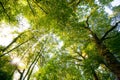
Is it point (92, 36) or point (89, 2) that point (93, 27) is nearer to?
point (92, 36)

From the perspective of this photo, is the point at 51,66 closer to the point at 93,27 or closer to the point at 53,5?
the point at 93,27

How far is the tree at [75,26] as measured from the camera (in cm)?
836

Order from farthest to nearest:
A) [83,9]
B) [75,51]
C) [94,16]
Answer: [75,51]
[94,16]
[83,9]

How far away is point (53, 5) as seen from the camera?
314 inches

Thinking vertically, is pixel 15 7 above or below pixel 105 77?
above

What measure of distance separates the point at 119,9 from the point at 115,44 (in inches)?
102

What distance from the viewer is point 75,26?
10000 mm

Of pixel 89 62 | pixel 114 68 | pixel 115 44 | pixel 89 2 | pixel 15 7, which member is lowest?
pixel 114 68

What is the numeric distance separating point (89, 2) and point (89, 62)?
3.89 m

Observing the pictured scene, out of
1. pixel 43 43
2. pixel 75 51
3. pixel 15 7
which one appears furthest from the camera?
pixel 43 43

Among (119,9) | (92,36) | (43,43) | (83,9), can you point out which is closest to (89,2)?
(83,9)

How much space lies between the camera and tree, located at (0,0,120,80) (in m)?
8.36

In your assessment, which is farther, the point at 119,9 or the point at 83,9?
the point at 119,9

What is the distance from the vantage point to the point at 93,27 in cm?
1433
